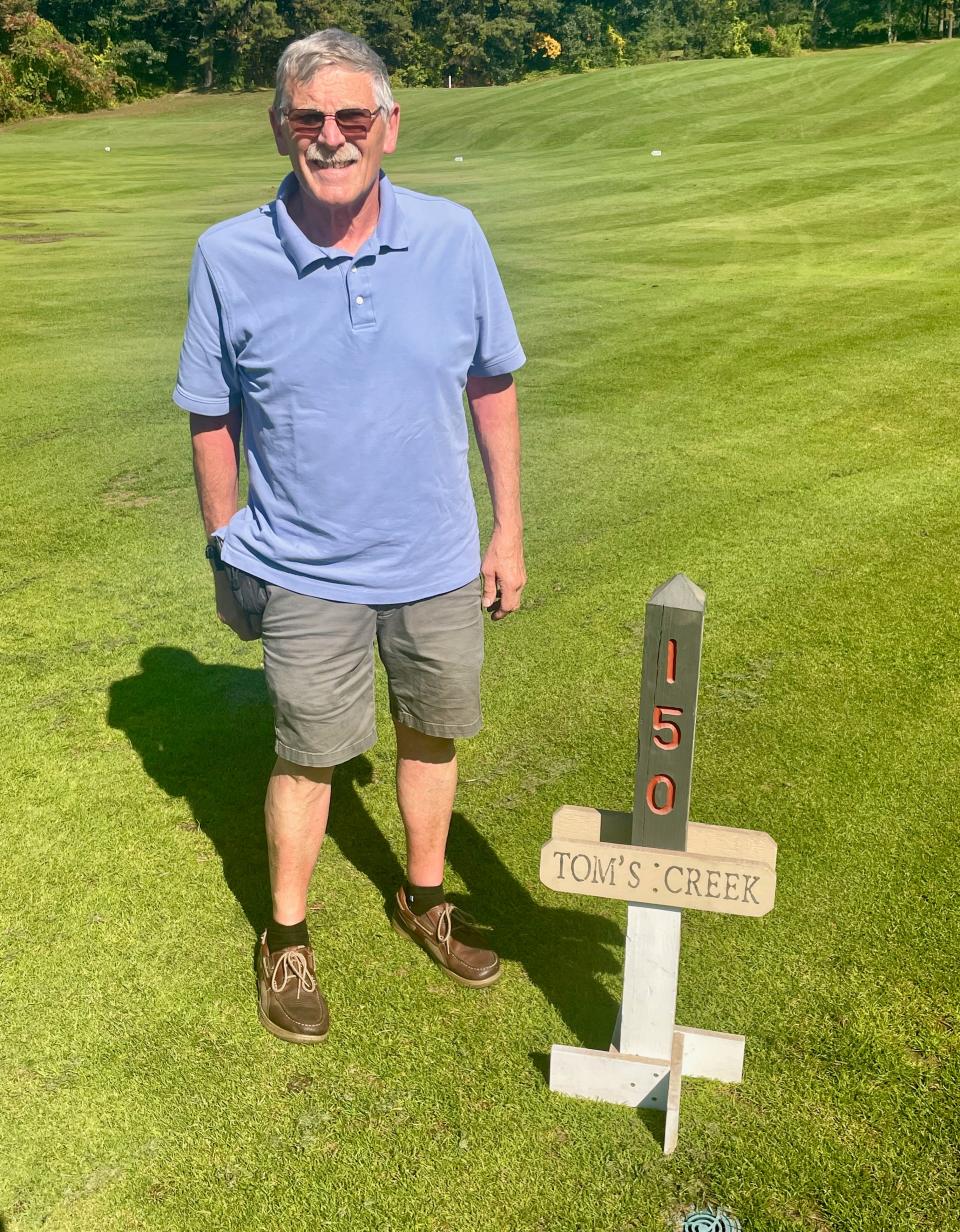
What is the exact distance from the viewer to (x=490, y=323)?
276cm

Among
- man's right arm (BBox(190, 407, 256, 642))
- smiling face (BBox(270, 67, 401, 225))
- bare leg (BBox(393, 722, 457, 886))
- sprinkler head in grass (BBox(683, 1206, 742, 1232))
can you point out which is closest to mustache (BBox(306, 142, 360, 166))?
smiling face (BBox(270, 67, 401, 225))

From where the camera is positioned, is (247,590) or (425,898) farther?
(425,898)

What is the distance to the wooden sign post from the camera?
7.67ft

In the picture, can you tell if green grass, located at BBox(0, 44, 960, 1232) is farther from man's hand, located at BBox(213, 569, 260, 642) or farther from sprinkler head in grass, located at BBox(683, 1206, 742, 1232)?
man's hand, located at BBox(213, 569, 260, 642)

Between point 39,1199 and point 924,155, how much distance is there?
2214 centimetres

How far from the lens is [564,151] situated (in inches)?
1103

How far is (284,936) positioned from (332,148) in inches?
75.1

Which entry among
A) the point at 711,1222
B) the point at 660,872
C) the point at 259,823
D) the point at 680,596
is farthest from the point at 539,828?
the point at 680,596

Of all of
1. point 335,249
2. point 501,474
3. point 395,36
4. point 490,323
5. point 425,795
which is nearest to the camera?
point 335,249

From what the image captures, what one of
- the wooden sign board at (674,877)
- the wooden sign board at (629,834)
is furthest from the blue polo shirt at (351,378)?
the wooden sign board at (674,877)

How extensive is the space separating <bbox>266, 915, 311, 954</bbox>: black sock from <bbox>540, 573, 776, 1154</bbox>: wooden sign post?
0.76 meters

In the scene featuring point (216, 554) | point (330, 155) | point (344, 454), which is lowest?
point (216, 554)

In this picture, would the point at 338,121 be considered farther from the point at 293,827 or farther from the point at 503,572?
the point at 293,827

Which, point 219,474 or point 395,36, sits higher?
point 395,36
